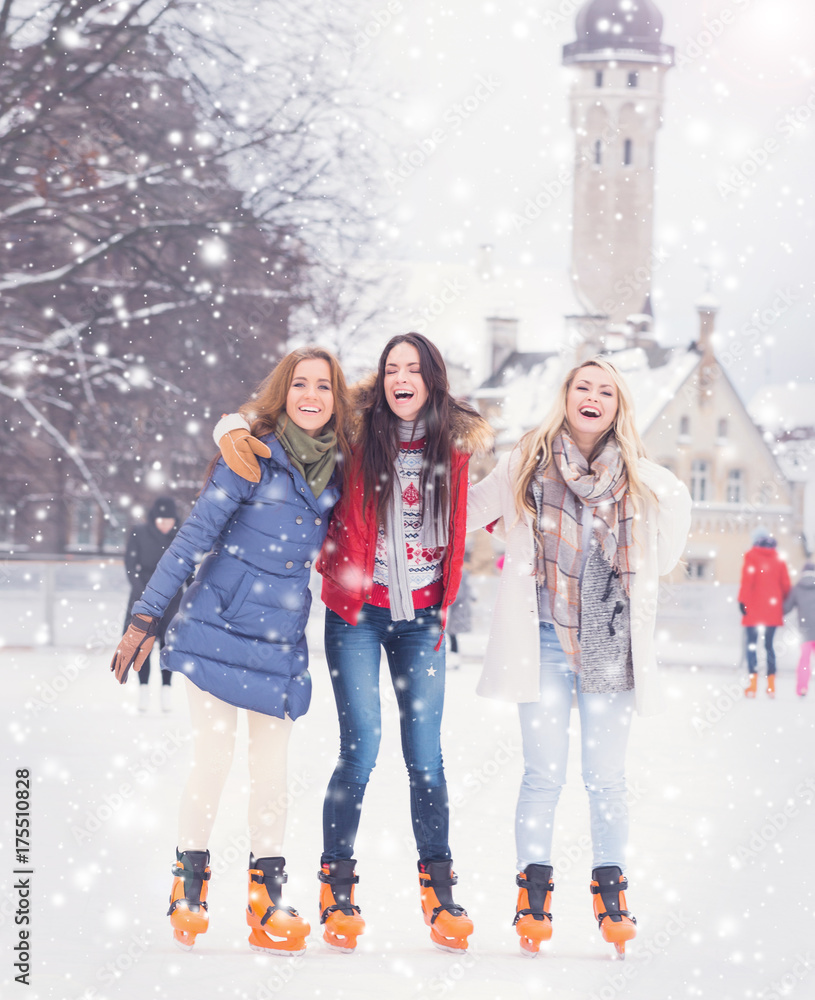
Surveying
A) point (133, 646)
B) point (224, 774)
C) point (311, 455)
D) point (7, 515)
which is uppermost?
point (311, 455)

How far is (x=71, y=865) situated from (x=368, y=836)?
1.23 m

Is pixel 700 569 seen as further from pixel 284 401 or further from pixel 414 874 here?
pixel 284 401

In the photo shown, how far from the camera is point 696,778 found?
7.07 metres

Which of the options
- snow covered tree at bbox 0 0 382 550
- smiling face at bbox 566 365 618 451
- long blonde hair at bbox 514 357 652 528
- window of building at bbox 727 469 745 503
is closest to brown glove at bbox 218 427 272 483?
long blonde hair at bbox 514 357 652 528

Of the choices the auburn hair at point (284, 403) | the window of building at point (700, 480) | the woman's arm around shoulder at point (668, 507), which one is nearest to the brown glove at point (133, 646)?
the auburn hair at point (284, 403)

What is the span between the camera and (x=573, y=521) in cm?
397

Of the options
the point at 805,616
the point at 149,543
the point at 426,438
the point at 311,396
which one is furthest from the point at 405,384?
the point at 805,616

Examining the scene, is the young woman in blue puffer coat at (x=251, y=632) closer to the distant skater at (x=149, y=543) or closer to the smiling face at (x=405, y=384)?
the smiling face at (x=405, y=384)

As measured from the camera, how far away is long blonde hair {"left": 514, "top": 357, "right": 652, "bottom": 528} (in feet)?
13.2

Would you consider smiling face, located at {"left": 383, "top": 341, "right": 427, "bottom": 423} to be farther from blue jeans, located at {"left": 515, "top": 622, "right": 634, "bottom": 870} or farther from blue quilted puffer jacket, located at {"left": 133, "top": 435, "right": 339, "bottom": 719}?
blue jeans, located at {"left": 515, "top": 622, "right": 634, "bottom": 870}

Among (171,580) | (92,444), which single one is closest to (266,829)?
(171,580)

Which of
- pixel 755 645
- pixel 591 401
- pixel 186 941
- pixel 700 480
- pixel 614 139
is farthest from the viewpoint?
pixel 614 139

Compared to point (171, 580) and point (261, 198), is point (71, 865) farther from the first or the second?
point (261, 198)

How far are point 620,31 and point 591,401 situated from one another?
219 ft
